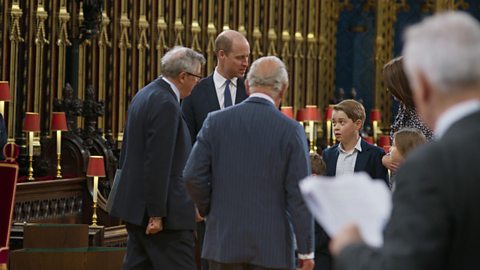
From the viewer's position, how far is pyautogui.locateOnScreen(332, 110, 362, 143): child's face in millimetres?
5965

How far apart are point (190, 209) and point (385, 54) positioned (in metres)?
9.56

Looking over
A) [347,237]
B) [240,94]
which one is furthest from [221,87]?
[347,237]

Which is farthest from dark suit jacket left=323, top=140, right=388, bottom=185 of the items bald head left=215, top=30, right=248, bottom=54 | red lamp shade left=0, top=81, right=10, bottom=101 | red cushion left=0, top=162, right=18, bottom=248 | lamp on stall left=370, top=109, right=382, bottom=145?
lamp on stall left=370, top=109, right=382, bottom=145

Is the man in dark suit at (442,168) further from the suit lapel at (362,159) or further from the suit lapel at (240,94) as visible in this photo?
the suit lapel at (240,94)

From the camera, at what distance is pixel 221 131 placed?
438 cm

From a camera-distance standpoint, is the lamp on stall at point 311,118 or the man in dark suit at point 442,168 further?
the lamp on stall at point 311,118

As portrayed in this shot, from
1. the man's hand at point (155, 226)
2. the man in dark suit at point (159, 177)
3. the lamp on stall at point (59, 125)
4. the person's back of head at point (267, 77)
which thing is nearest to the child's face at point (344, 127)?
the man in dark suit at point (159, 177)

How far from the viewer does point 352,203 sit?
2133 millimetres

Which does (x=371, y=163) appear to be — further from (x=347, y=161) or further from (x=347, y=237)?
(x=347, y=237)

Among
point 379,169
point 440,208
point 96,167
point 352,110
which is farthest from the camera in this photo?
point 96,167

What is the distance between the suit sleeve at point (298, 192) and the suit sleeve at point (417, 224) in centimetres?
223

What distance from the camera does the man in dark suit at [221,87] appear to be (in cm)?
594

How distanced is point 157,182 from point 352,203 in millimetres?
3079

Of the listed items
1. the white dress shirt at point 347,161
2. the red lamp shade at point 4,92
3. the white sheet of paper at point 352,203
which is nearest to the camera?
the white sheet of paper at point 352,203
